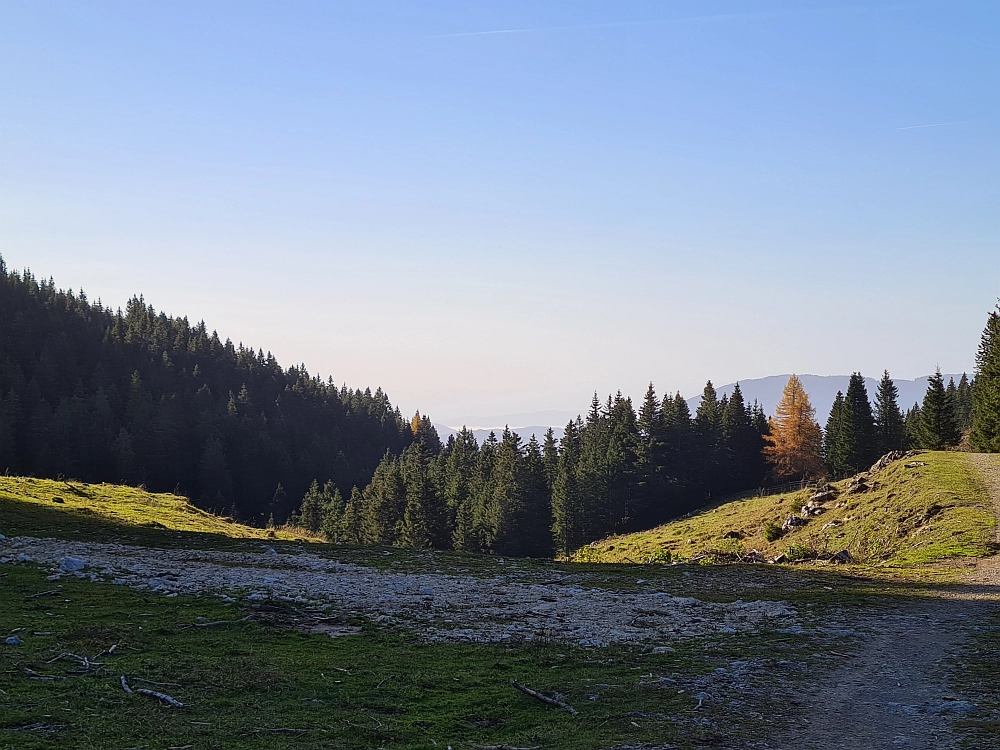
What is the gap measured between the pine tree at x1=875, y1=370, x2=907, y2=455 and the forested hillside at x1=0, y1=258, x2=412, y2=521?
99715mm

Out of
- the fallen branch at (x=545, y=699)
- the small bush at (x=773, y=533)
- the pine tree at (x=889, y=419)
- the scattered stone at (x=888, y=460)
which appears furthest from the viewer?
the pine tree at (x=889, y=419)

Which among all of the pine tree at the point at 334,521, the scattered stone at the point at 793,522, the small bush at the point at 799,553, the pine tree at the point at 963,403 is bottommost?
the pine tree at the point at 334,521

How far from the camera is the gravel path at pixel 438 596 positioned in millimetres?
16719

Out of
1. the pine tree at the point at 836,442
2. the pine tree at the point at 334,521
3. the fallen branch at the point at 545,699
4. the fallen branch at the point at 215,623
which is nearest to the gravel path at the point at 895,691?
the fallen branch at the point at 545,699

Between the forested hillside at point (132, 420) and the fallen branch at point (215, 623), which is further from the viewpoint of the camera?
the forested hillside at point (132, 420)

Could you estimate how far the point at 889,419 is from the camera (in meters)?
99.2

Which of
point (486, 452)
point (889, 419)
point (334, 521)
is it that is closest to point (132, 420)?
point (334, 521)

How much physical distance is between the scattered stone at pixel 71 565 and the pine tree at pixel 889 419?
9660cm

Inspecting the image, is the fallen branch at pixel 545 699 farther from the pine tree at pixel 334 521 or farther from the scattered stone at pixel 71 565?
the pine tree at pixel 334 521

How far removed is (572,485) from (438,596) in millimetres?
75155

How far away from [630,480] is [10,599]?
92.3 m

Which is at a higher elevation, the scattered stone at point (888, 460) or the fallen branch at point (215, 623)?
the scattered stone at point (888, 460)

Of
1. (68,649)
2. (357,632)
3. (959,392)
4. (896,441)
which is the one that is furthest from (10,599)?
(959,392)

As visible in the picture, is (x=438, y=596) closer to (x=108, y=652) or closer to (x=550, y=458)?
(x=108, y=652)
